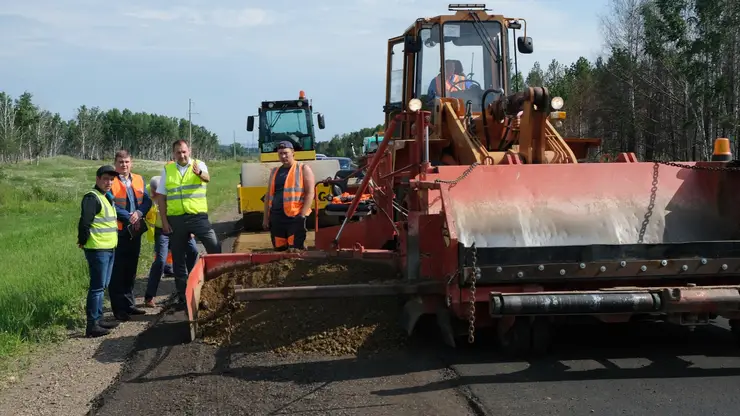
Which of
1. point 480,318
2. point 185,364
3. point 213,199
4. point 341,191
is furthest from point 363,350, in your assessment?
point 213,199

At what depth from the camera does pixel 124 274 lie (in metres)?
7.65

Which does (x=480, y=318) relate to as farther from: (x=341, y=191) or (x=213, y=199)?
(x=213, y=199)

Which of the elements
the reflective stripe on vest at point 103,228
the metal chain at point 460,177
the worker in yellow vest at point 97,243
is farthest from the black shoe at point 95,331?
the metal chain at point 460,177

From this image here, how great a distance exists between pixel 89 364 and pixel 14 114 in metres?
64.2

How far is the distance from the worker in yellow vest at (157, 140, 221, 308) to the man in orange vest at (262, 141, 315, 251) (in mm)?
768

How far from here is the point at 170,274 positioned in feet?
33.0

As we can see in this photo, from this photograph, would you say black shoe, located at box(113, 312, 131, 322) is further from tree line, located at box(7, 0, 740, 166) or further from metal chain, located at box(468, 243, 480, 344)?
tree line, located at box(7, 0, 740, 166)

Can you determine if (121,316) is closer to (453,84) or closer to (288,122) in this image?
(453,84)

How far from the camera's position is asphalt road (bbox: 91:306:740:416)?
4.50 meters

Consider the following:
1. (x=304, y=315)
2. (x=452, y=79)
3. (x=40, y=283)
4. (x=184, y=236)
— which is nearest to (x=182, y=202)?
(x=184, y=236)

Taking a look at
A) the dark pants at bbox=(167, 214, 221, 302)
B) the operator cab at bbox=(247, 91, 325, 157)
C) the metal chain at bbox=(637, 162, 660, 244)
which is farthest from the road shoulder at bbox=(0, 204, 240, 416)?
the operator cab at bbox=(247, 91, 325, 157)

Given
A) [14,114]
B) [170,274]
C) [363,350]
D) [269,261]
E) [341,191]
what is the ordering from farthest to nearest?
[14,114] < [341,191] < [170,274] < [269,261] < [363,350]

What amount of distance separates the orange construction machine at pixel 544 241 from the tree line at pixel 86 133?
190 feet

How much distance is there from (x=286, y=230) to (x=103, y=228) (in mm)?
1926
